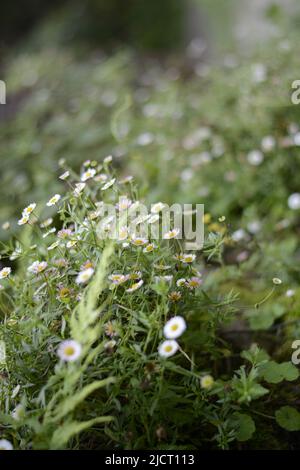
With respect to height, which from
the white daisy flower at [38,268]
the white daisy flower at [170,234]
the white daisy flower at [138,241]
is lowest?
the white daisy flower at [38,268]

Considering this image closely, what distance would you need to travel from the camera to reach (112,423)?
1151 millimetres

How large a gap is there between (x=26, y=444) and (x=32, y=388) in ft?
0.48

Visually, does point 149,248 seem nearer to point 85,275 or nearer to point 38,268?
point 85,275

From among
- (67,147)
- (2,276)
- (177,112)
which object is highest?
(2,276)

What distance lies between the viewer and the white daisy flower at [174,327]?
1049 millimetres

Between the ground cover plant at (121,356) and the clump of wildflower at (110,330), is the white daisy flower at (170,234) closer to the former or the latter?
the ground cover plant at (121,356)

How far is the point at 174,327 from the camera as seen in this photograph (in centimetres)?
108

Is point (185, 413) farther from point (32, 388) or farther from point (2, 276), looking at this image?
point (2, 276)

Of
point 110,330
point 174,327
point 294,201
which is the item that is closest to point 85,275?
point 110,330

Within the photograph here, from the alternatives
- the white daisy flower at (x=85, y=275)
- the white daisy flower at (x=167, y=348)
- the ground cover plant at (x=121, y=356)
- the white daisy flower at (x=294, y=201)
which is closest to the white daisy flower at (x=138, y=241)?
the ground cover plant at (x=121, y=356)

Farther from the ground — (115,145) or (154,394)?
(154,394)

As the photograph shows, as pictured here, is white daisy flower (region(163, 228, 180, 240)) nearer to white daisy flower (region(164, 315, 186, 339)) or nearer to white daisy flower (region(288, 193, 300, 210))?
white daisy flower (region(164, 315, 186, 339))

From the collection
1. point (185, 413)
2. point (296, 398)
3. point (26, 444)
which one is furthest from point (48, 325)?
point (296, 398)

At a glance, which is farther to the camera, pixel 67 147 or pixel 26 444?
pixel 67 147
